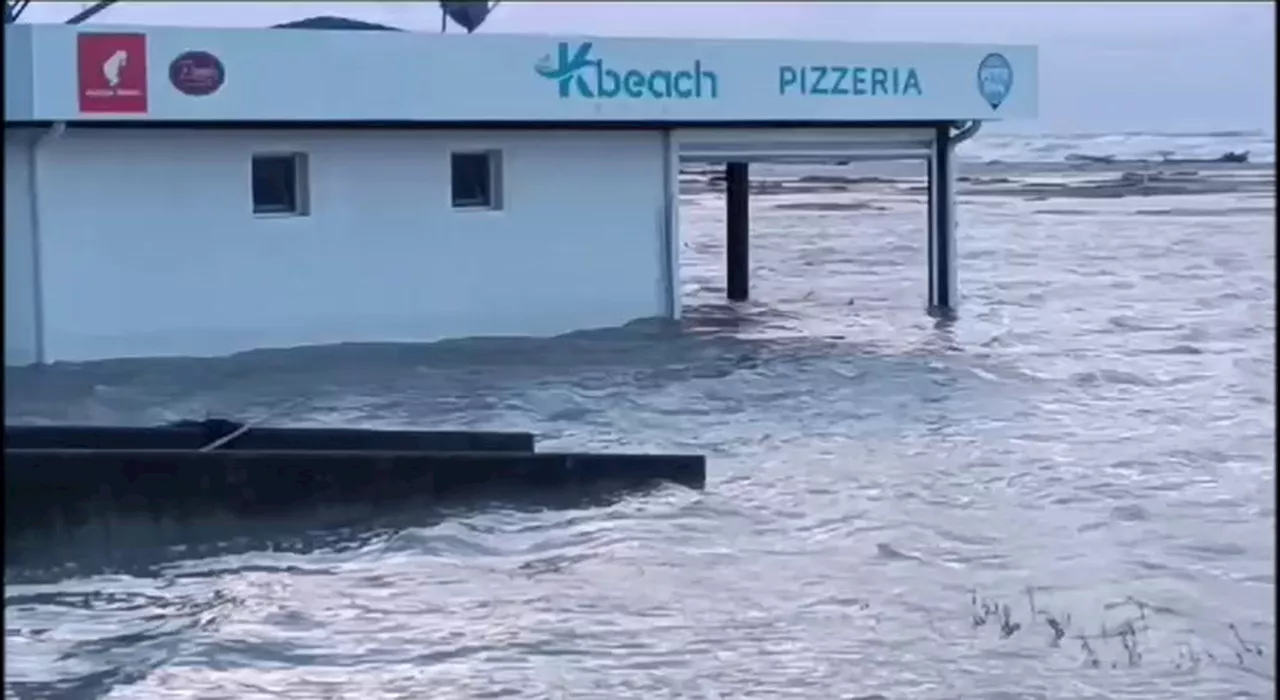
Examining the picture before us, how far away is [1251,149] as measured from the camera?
116125 mm

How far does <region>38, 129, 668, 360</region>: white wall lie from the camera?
60.3 ft

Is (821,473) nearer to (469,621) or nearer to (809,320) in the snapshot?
(469,621)

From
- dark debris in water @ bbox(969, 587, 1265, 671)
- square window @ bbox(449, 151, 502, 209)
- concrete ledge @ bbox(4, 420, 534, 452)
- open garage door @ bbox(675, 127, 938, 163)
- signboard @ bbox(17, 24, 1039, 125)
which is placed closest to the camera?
Result: dark debris in water @ bbox(969, 587, 1265, 671)

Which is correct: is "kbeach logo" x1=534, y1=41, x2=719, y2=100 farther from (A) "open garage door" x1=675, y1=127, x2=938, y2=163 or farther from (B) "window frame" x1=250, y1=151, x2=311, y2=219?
(B) "window frame" x1=250, y1=151, x2=311, y2=219

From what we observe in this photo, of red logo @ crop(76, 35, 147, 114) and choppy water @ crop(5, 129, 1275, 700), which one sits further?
red logo @ crop(76, 35, 147, 114)

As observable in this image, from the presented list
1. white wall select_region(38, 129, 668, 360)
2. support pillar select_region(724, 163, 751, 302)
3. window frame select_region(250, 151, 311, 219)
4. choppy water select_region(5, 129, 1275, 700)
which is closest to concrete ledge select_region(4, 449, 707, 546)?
choppy water select_region(5, 129, 1275, 700)

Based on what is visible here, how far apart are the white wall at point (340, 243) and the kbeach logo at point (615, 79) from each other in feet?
2.39

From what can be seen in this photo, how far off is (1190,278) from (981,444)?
16.8m

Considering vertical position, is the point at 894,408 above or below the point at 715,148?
below

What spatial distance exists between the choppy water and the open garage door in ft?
5.62

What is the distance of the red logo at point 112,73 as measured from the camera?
17547mm

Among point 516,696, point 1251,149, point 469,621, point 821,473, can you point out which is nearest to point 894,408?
point 821,473

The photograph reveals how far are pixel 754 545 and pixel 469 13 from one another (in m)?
34.3

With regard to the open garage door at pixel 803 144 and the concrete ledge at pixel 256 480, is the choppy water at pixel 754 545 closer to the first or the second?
the concrete ledge at pixel 256 480
